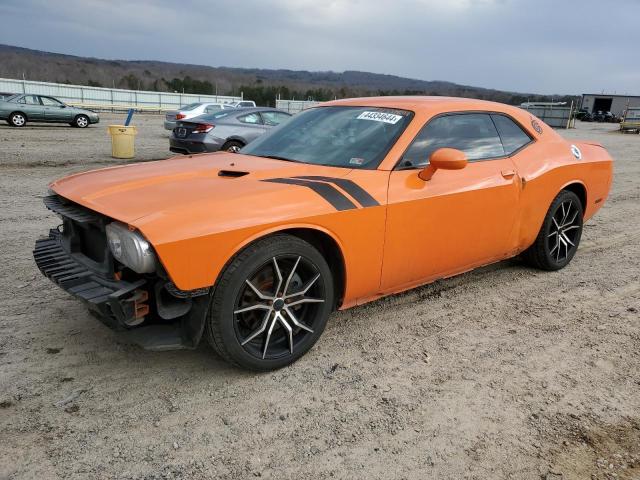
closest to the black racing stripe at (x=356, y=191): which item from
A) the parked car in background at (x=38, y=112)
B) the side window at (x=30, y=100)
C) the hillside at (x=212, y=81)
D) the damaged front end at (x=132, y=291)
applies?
the damaged front end at (x=132, y=291)

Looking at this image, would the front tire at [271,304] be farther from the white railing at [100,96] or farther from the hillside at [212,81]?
the white railing at [100,96]

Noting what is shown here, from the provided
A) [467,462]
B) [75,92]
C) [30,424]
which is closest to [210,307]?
[30,424]

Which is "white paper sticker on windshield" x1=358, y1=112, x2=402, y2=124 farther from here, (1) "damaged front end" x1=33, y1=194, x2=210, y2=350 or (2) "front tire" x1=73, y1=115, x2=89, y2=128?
(2) "front tire" x1=73, y1=115, x2=89, y2=128

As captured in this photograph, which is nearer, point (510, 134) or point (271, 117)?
point (510, 134)

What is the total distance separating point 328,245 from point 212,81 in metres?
94.2

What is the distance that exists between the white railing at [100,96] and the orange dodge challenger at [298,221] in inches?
1335

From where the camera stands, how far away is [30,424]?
248 cm

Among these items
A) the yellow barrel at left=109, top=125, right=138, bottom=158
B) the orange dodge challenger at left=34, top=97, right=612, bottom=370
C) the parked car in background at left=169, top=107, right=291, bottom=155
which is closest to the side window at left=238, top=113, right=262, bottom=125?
the parked car in background at left=169, top=107, right=291, bottom=155

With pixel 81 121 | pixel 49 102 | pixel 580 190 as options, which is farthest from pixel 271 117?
pixel 49 102

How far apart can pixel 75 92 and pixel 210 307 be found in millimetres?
38183

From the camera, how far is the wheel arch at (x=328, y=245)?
2.94 meters

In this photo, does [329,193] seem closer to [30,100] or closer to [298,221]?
[298,221]

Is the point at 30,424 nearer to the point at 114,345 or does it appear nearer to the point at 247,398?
the point at 114,345

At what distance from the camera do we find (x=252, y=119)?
11719 millimetres
